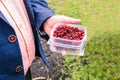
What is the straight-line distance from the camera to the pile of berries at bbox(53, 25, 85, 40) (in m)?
1.92

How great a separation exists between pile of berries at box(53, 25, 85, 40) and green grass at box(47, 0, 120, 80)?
1.39m

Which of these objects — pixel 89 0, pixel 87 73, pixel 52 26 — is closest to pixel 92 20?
pixel 89 0

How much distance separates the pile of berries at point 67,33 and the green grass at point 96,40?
139 cm

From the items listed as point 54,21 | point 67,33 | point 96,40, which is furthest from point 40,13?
point 96,40

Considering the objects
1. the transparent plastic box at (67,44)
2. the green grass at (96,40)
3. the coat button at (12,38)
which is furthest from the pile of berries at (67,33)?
the green grass at (96,40)

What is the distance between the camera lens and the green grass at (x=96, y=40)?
3.35m

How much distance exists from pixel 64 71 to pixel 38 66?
0.29 metres

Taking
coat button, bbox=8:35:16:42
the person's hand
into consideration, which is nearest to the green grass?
the person's hand

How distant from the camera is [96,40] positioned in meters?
3.93

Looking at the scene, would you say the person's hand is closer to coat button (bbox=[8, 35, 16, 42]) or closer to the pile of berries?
the pile of berries

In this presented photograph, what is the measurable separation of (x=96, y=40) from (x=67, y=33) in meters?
2.03

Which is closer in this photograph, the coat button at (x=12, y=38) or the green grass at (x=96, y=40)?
the coat button at (x=12, y=38)

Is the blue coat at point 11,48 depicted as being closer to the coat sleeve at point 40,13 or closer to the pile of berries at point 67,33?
the coat sleeve at point 40,13

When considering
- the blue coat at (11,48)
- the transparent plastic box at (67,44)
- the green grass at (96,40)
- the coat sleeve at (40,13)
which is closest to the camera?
the blue coat at (11,48)
